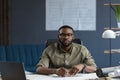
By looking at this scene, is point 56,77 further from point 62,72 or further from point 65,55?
point 65,55

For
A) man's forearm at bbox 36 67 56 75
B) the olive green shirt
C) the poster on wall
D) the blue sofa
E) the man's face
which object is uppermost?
the poster on wall

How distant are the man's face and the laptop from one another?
118 centimetres

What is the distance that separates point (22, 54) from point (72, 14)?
157 cm

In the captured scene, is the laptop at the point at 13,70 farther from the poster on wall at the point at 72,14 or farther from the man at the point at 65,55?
the poster on wall at the point at 72,14

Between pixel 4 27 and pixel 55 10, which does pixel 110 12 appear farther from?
pixel 4 27

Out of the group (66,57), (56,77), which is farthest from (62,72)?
(66,57)

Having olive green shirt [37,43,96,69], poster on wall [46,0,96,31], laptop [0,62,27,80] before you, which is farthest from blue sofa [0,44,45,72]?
laptop [0,62,27,80]

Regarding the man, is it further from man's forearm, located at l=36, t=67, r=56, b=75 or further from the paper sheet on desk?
the paper sheet on desk

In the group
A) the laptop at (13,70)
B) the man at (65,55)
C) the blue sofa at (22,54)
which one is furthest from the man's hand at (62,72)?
the blue sofa at (22,54)

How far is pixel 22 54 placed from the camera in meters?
5.80

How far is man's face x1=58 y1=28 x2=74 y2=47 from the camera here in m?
3.38

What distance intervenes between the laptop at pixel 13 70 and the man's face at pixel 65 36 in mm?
1177

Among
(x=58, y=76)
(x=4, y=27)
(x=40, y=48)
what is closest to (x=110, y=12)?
(x=40, y=48)

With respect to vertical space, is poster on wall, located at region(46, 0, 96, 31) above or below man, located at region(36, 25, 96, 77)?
above
